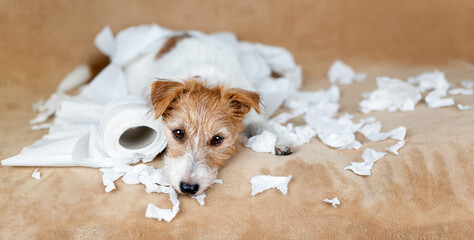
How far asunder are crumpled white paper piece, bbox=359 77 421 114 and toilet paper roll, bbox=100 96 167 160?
1.64 m

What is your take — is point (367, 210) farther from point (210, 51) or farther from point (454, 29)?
point (454, 29)

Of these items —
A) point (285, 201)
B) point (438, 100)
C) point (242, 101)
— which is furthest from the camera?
point (438, 100)

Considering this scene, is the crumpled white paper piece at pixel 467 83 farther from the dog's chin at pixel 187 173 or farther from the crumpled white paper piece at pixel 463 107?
the dog's chin at pixel 187 173

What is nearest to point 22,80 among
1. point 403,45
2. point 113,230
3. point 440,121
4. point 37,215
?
point 37,215

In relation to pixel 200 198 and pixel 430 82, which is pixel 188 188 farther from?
pixel 430 82

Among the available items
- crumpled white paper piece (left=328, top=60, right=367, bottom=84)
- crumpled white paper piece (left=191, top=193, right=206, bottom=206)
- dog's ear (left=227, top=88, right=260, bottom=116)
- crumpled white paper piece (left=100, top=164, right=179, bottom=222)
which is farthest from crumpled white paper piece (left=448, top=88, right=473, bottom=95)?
crumpled white paper piece (left=100, top=164, right=179, bottom=222)

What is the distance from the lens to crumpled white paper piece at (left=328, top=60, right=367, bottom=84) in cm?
404

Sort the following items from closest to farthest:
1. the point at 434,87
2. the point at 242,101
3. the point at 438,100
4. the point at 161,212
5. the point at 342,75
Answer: the point at 161,212, the point at 242,101, the point at 438,100, the point at 434,87, the point at 342,75

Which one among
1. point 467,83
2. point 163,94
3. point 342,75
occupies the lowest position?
point 342,75

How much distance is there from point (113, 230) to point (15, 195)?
1.82 ft

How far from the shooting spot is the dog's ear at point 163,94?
7.02 ft

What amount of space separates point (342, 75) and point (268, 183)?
233cm

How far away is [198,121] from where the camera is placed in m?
2.21

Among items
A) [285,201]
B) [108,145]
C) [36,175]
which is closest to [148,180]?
[108,145]
